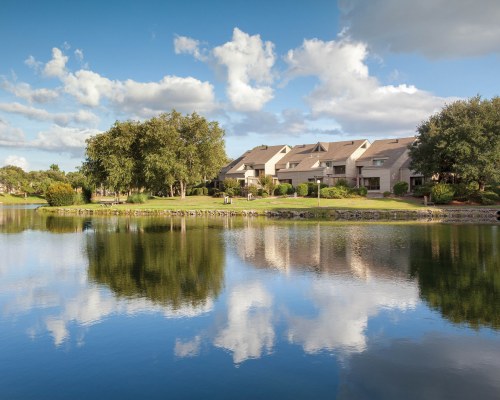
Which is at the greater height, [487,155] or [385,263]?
[487,155]

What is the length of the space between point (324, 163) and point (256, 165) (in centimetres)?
1472

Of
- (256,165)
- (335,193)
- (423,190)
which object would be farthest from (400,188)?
(256,165)

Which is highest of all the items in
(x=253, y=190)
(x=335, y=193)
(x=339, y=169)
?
(x=339, y=169)

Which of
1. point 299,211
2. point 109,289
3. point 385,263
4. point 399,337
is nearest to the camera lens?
point 399,337

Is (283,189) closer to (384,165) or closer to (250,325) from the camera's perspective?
(384,165)

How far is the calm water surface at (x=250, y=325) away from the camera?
8523 millimetres

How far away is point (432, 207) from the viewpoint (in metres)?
54.8

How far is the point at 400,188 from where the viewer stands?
215ft

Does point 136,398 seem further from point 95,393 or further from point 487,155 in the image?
A: point 487,155

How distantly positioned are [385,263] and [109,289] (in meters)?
12.4

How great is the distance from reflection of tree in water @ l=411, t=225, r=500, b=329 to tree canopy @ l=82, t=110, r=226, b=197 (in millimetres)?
46298

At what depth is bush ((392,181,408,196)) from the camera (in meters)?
65.4

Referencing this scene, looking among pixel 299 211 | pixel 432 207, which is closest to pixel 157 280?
pixel 299 211

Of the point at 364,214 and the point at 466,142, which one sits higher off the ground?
the point at 466,142
